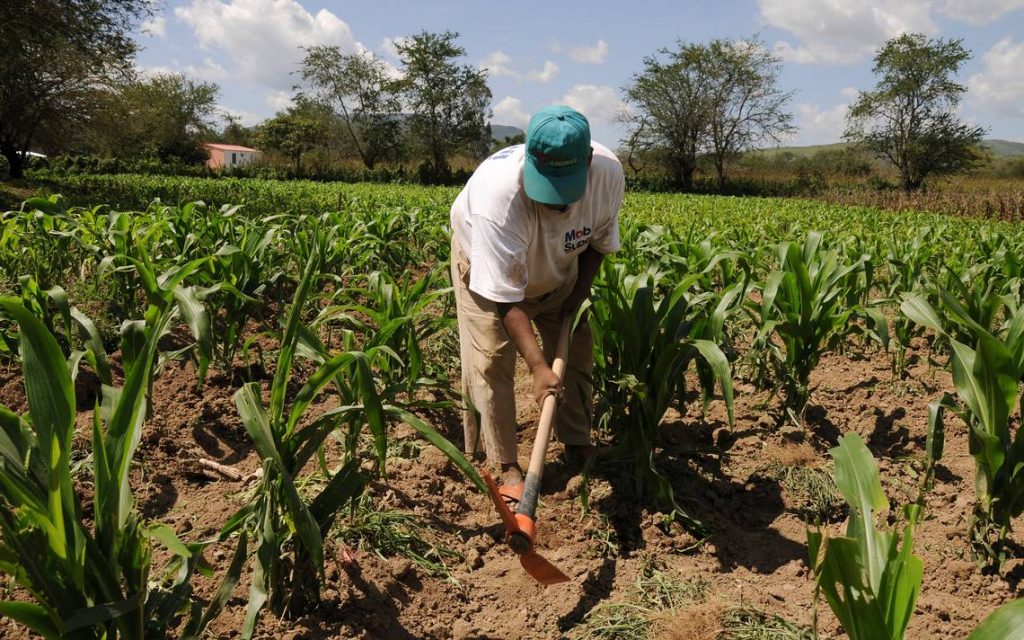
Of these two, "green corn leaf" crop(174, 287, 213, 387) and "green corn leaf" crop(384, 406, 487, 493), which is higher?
"green corn leaf" crop(174, 287, 213, 387)

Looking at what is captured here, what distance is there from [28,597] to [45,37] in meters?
13.5

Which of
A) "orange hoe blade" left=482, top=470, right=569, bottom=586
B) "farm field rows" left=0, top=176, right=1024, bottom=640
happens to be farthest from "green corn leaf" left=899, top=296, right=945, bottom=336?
"orange hoe blade" left=482, top=470, right=569, bottom=586

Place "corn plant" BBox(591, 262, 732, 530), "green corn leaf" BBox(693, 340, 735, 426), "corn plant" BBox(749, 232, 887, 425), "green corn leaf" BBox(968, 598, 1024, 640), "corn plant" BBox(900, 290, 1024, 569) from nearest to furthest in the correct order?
"green corn leaf" BBox(968, 598, 1024, 640) < "corn plant" BBox(900, 290, 1024, 569) < "green corn leaf" BBox(693, 340, 735, 426) < "corn plant" BBox(591, 262, 732, 530) < "corn plant" BBox(749, 232, 887, 425)

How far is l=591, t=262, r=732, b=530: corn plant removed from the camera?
251 cm

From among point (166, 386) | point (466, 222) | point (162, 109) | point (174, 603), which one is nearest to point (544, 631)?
point (174, 603)

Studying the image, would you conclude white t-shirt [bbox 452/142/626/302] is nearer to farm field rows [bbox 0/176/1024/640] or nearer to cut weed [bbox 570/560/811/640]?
farm field rows [bbox 0/176/1024/640]

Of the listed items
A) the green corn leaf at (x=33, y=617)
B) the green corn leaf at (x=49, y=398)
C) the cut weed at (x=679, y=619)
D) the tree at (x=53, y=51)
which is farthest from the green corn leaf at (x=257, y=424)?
the tree at (x=53, y=51)

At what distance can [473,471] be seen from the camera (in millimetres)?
1712

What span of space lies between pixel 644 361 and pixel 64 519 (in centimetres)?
191

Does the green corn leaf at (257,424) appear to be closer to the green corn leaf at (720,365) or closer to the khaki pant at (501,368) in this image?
the khaki pant at (501,368)

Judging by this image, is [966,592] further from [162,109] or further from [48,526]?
[162,109]

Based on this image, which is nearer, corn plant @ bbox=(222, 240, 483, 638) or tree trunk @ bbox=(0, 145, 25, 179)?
corn plant @ bbox=(222, 240, 483, 638)

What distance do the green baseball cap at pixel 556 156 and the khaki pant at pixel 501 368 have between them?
1.88 ft

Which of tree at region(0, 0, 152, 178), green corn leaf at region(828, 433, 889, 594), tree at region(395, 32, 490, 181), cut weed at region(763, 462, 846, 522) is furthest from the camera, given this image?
tree at region(395, 32, 490, 181)
